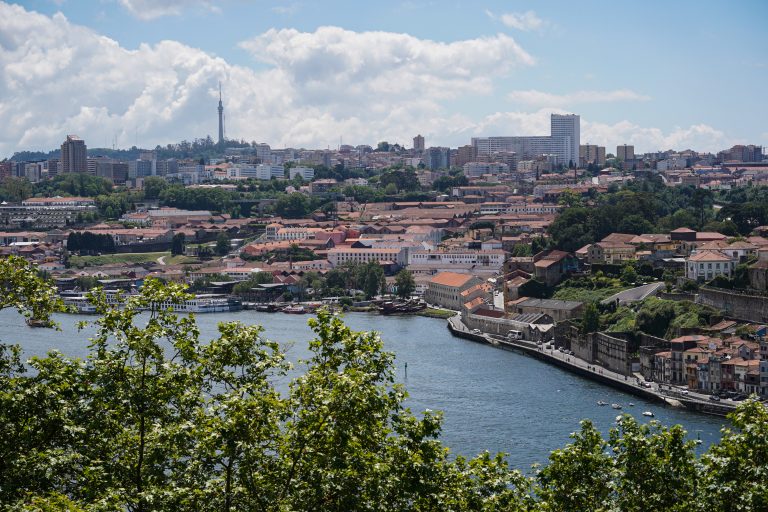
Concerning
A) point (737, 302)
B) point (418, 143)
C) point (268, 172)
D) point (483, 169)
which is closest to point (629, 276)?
point (737, 302)

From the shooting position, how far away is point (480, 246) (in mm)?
34375

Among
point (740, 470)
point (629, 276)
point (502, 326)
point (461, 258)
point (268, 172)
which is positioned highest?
point (268, 172)

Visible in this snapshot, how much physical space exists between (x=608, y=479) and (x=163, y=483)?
210 cm

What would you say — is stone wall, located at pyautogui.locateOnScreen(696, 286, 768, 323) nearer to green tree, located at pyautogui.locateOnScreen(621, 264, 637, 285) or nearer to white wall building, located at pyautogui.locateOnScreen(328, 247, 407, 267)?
green tree, located at pyautogui.locateOnScreen(621, 264, 637, 285)

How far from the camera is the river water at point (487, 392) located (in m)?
13.3

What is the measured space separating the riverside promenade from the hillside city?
6cm

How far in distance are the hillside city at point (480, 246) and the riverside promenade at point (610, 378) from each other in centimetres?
6

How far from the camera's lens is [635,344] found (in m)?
19.1

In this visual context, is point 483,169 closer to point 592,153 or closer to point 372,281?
point 592,153

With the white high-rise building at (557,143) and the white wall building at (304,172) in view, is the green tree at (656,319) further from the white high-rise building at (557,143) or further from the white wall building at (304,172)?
the white high-rise building at (557,143)

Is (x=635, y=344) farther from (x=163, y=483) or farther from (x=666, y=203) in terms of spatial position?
(x=666, y=203)

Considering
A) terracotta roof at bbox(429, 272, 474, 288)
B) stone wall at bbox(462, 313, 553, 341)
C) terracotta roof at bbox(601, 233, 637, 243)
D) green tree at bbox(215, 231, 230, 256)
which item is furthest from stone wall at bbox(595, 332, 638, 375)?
green tree at bbox(215, 231, 230, 256)

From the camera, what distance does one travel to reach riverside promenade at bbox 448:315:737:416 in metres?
15.2

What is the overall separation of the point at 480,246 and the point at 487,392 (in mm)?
18034
